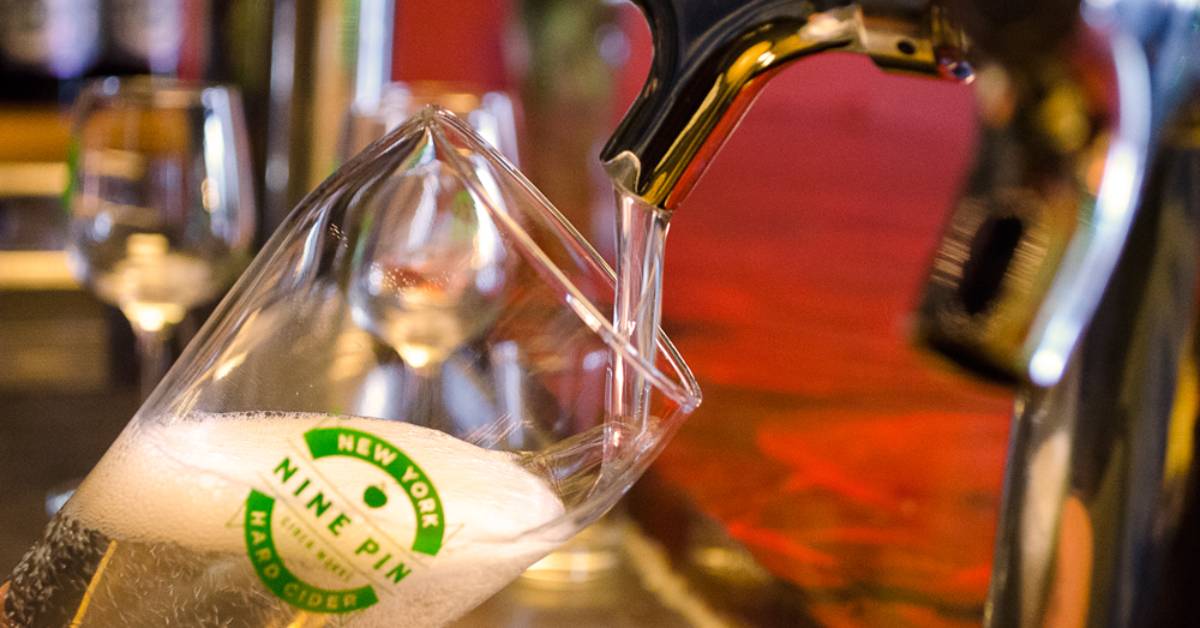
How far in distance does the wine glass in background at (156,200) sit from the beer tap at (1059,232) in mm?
578

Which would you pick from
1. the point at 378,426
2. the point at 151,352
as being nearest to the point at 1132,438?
the point at 378,426

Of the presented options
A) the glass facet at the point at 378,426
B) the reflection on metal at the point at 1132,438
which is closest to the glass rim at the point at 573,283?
the glass facet at the point at 378,426

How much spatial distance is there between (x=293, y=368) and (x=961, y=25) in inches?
8.0

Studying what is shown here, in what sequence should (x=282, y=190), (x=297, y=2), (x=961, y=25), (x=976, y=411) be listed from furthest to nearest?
(x=282, y=190)
(x=297, y=2)
(x=976, y=411)
(x=961, y=25)

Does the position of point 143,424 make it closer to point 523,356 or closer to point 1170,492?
point 523,356

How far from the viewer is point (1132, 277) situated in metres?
0.41

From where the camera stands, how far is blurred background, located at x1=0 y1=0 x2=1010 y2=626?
664 mm

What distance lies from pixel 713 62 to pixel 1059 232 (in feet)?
0.36

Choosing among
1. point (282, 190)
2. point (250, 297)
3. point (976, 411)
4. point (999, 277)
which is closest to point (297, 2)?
point (282, 190)

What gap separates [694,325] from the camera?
3.56 ft

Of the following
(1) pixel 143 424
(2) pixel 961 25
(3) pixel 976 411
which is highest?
(2) pixel 961 25

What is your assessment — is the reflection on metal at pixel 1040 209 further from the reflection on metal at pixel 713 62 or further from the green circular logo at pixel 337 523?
the green circular logo at pixel 337 523

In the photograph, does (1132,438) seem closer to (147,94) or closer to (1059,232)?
(1059,232)

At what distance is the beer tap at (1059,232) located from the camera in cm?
35
